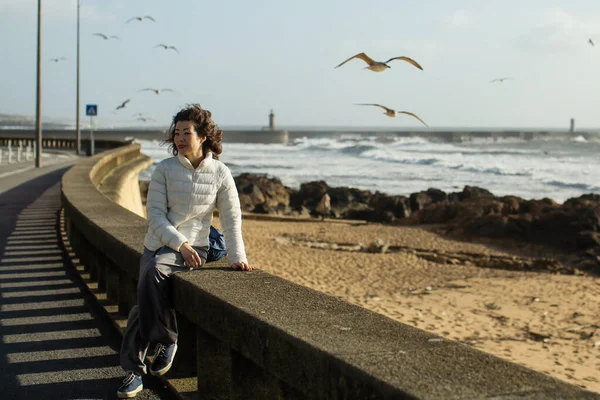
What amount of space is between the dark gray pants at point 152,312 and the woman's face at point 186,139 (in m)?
0.54

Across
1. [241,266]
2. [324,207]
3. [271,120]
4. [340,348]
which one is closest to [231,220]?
[241,266]

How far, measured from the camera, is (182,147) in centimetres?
451

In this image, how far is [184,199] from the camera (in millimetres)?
4516

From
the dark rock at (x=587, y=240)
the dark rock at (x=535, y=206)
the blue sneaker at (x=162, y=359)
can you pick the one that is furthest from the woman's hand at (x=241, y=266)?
the dark rock at (x=535, y=206)

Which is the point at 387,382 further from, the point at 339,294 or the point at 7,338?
the point at 339,294

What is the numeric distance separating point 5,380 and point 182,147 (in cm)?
174

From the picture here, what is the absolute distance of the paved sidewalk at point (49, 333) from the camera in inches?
185

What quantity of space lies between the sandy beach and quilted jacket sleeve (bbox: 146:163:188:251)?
18.2 feet

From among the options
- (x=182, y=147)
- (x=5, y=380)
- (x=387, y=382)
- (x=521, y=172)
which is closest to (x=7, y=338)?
(x=5, y=380)

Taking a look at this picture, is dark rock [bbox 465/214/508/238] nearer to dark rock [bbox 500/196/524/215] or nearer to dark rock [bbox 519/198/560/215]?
dark rock [bbox 519/198/560/215]

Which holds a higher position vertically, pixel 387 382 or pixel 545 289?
pixel 387 382

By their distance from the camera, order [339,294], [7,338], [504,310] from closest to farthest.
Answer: [7,338]
[504,310]
[339,294]

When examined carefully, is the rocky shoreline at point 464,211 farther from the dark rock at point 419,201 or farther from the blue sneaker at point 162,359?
the blue sneaker at point 162,359

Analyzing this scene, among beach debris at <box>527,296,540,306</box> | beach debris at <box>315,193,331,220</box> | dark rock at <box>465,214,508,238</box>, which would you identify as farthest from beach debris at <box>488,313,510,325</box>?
beach debris at <box>315,193,331,220</box>
